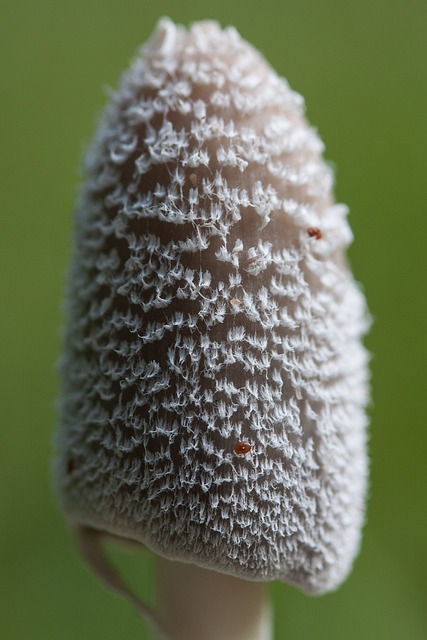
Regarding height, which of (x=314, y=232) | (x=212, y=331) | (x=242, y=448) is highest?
(x=314, y=232)

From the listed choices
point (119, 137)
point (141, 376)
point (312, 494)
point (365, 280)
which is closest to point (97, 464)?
point (141, 376)

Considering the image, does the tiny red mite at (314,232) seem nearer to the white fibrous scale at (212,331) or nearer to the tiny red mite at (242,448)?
the white fibrous scale at (212,331)

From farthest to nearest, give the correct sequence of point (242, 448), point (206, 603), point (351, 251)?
point (351, 251)
point (206, 603)
point (242, 448)

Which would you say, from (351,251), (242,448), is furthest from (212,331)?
(351,251)

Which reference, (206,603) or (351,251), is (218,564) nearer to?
(206,603)

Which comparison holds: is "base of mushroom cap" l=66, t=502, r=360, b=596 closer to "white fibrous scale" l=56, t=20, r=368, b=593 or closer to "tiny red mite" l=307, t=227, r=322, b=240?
"white fibrous scale" l=56, t=20, r=368, b=593

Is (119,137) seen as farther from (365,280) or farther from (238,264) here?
(365,280)

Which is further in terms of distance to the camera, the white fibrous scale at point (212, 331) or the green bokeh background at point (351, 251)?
the green bokeh background at point (351, 251)

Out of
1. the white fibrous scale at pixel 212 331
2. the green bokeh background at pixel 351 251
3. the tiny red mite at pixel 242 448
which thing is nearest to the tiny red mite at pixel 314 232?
the white fibrous scale at pixel 212 331

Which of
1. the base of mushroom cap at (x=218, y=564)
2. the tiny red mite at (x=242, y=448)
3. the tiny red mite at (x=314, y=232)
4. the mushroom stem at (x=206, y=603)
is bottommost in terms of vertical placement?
the mushroom stem at (x=206, y=603)
